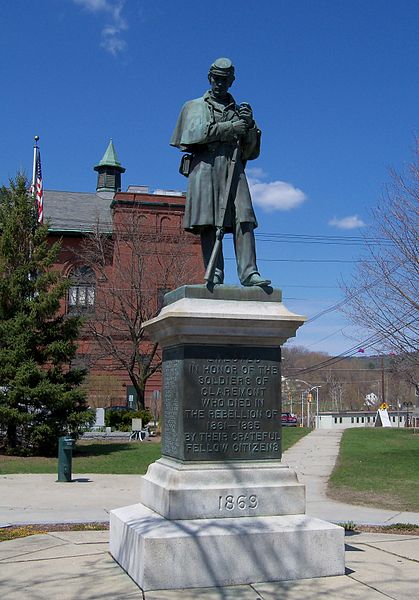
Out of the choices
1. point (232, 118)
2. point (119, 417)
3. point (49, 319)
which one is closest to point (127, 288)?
point (119, 417)

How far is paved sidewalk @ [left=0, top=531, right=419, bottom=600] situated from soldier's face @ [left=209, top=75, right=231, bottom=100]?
187 inches

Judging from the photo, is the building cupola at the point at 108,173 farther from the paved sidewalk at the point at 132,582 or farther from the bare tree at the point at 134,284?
the paved sidewalk at the point at 132,582

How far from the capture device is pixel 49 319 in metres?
23.1

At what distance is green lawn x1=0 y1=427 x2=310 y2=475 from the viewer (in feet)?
58.9

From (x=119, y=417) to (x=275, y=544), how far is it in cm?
2831

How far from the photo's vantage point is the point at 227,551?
569 cm

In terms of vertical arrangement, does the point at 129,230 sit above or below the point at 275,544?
above

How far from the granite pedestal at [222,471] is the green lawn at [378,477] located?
6.03m

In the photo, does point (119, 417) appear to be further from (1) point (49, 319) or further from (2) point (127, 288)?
(1) point (49, 319)

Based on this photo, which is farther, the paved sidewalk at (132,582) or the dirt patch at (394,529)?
the dirt patch at (394,529)

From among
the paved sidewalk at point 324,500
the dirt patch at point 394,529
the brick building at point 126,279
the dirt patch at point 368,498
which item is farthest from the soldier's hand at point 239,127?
the brick building at point 126,279

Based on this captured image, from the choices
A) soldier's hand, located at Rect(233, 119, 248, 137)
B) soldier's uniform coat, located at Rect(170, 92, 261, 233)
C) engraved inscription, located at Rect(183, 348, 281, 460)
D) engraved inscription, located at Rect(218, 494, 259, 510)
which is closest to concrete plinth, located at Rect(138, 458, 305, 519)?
engraved inscription, located at Rect(218, 494, 259, 510)

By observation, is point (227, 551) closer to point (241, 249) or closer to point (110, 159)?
point (241, 249)

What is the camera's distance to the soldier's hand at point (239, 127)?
6988 millimetres
